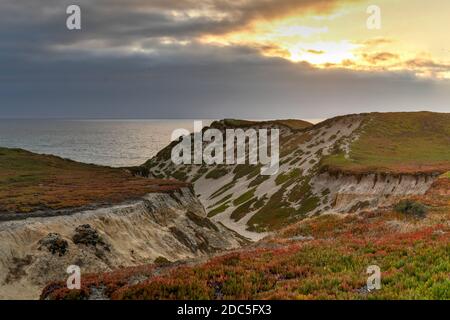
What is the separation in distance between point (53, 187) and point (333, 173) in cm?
6658

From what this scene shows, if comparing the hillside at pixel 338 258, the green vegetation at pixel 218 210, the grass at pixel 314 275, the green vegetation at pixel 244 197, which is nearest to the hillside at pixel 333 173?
the green vegetation at pixel 244 197

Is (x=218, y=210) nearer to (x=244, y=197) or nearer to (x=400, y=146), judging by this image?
(x=244, y=197)

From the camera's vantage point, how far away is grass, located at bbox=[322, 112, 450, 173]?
4016 inches

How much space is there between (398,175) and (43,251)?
238ft

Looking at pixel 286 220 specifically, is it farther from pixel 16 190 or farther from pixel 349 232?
pixel 349 232

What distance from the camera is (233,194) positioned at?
143m

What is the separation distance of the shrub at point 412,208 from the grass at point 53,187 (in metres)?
46.2

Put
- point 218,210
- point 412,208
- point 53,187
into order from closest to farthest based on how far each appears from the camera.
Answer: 1. point 412,208
2. point 53,187
3. point 218,210

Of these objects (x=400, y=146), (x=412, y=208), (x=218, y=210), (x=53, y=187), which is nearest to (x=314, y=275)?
(x=412, y=208)

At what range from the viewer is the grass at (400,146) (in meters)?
102

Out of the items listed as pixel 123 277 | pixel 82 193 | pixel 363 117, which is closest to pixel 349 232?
pixel 123 277

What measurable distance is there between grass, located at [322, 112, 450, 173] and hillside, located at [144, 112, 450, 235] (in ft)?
0.53

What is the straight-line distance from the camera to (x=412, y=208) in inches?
1321
